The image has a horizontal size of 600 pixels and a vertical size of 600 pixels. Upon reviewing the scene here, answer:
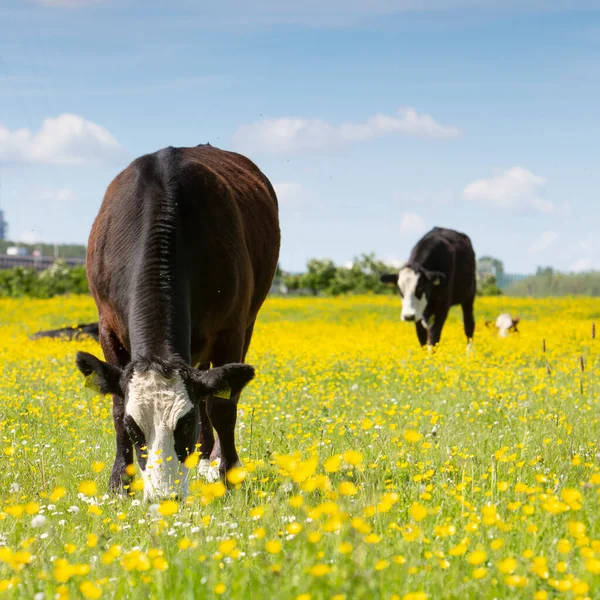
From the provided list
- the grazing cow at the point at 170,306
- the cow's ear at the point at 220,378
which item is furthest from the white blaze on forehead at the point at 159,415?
the cow's ear at the point at 220,378

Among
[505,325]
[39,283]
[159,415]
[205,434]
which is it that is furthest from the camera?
[39,283]

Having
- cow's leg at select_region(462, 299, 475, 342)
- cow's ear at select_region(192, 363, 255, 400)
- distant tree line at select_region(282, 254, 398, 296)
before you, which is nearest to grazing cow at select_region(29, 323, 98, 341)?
cow's leg at select_region(462, 299, 475, 342)

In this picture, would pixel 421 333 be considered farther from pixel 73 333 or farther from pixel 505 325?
pixel 505 325

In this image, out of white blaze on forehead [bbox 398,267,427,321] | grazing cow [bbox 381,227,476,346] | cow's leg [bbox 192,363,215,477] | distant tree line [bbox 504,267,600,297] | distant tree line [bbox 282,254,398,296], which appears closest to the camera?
cow's leg [bbox 192,363,215,477]

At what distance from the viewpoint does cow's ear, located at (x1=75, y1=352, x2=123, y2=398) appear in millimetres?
5102

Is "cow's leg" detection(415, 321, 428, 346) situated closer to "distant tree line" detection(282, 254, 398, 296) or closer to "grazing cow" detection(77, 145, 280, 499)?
"grazing cow" detection(77, 145, 280, 499)

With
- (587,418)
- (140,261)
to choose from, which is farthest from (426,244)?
(140,261)

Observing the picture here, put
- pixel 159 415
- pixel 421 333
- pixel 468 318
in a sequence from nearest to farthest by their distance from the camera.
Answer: pixel 159 415 < pixel 421 333 < pixel 468 318

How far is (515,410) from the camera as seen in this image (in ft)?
25.9

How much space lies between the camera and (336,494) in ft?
12.1

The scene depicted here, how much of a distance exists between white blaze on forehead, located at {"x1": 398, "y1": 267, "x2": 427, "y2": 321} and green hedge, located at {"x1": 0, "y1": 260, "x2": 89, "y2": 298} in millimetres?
31818

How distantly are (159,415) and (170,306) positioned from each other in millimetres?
865

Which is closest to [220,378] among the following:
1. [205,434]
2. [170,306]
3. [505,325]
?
[170,306]

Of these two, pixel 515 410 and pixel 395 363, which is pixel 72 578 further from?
pixel 395 363
